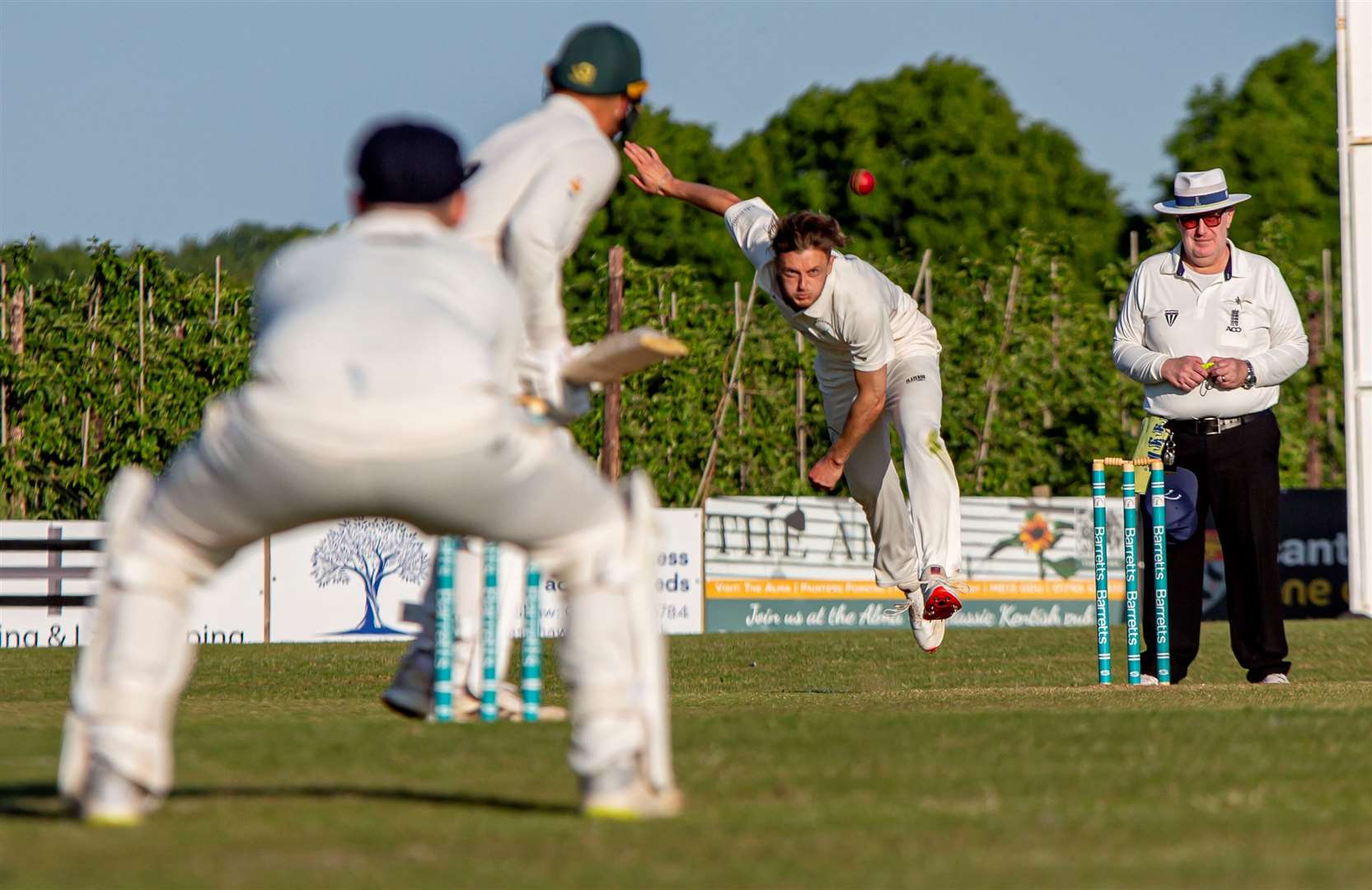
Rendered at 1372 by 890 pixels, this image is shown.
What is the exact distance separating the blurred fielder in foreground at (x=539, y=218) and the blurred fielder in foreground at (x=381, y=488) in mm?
1384

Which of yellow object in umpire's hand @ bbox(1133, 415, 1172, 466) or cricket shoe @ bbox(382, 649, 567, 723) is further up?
yellow object in umpire's hand @ bbox(1133, 415, 1172, 466)

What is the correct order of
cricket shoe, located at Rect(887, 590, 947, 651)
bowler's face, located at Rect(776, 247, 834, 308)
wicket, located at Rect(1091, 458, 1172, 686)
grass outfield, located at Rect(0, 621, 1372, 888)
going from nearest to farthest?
grass outfield, located at Rect(0, 621, 1372, 888)
wicket, located at Rect(1091, 458, 1172, 686)
bowler's face, located at Rect(776, 247, 834, 308)
cricket shoe, located at Rect(887, 590, 947, 651)

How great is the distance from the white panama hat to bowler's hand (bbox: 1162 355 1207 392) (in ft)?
2.51

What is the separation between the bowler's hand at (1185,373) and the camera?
31.7 ft

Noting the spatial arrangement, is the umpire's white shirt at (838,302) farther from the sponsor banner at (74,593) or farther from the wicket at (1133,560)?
the sponsor banner at (74,593)

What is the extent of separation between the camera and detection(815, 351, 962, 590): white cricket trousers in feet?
32.6

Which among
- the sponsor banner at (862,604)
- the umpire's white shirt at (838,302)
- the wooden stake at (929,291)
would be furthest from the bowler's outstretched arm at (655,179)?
the wooden stake at (929,291)

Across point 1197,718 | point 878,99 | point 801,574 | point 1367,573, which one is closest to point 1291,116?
point 878,99

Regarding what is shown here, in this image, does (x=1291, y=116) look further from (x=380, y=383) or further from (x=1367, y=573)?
(x=380, y=383)

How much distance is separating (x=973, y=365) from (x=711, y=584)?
5.82 m

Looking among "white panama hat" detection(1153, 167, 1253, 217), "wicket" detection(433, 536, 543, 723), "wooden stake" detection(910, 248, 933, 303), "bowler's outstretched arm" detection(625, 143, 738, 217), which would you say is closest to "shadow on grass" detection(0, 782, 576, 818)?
"wicket" detection(433, 536, 543, 723)

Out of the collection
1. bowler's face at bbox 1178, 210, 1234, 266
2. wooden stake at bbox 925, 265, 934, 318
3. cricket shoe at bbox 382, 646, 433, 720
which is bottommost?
cricket shoe at bbox 382, 646, 433, 720

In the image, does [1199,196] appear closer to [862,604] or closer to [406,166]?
[406,166]

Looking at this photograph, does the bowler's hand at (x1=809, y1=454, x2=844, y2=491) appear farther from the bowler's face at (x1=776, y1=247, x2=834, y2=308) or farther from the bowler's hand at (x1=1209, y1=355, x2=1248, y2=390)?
the bowler's hand at (x1=1209, y1=355, x2=1248, y2=390)
